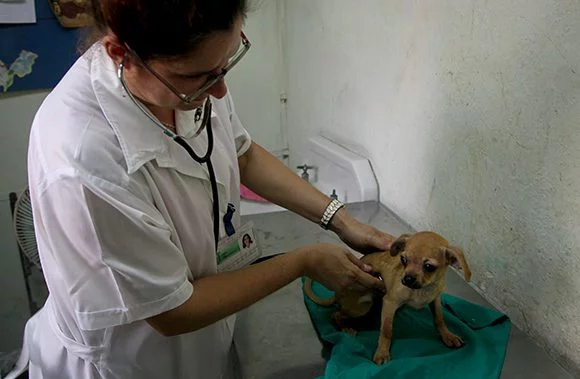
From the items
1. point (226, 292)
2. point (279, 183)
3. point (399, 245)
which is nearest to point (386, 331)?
point (399, 245)

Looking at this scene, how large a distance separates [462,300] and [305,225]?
52 cm

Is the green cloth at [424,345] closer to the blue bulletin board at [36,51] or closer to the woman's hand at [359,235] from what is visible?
the woman's hand at [359,235]

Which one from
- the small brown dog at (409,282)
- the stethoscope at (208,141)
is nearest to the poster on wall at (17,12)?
the stethoscope at (208,141)

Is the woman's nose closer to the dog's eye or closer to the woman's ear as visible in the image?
the woman's ear

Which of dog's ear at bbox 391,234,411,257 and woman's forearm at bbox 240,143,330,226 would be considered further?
woman's forearm at bbox 240,143,330,226

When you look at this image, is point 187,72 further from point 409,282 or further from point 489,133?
point 489,133

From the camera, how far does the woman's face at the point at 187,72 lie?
71 cm

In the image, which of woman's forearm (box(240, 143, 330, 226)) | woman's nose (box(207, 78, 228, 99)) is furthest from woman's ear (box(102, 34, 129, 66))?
woman's forearm (box(240, 143, 330, 226))

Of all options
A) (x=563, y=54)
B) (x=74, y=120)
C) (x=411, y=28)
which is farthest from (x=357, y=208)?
(x=74, y=120)

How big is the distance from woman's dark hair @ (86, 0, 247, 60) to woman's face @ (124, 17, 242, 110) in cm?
1

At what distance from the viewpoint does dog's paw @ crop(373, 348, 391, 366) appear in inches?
36.2

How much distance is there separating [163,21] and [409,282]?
555 mm

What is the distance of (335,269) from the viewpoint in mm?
959

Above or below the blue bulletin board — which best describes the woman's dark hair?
above
